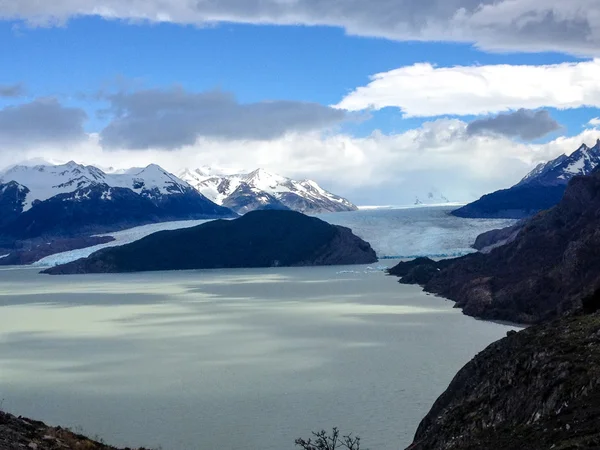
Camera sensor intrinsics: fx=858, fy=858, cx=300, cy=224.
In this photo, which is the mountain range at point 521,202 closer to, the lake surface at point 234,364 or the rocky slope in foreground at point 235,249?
the rocky slope in foreground at point 235,249

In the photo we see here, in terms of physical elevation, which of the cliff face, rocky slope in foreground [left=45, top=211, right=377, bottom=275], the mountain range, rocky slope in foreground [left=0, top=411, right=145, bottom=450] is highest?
the mountain range

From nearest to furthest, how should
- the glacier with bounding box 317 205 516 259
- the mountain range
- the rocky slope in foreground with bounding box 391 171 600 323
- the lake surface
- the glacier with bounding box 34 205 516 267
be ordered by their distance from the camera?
the lake surface → the rocky slope in foreground with bounding box 391 171 600 323 → the glacier with bounding box 317 205 516 259 → the glacier with bounding box 34 205 516 267 → the mountain range

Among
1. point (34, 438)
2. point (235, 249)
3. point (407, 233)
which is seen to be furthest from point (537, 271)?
point (235, 249)

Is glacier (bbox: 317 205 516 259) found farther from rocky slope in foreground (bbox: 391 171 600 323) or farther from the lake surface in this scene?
the lake surface

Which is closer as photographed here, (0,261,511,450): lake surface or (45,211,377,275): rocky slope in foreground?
(0,261,511,450): lake surface

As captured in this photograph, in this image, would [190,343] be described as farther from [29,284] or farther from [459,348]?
[29,284]

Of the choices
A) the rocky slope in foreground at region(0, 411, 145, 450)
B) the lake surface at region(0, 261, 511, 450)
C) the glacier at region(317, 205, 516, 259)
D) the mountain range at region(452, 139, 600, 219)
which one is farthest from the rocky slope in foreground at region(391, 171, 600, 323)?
the mountain range at region(452, 139, 600, 219)

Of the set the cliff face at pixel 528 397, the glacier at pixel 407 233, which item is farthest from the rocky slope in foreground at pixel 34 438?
the glacier at pixel 407 233
